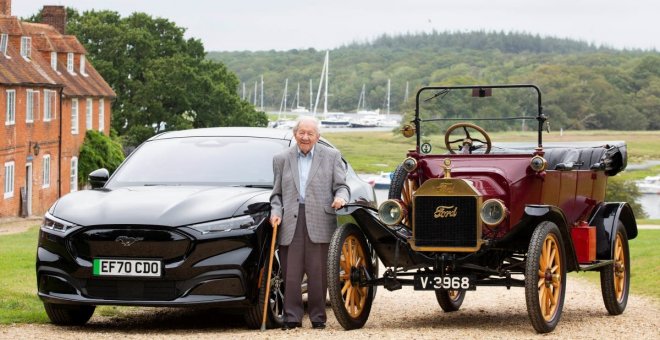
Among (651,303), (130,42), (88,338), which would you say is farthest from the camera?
(130,42)

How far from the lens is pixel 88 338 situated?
10.3 m

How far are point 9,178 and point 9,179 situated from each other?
2.9 inches

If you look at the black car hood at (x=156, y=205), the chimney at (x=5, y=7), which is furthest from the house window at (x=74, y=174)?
the black car hood at (x=156, y=205)

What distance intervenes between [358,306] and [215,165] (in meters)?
1.89

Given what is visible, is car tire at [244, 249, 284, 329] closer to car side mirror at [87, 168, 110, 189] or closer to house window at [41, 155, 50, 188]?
car side mirror at [87, 168, 110, 189]

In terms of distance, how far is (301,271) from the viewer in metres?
11.2

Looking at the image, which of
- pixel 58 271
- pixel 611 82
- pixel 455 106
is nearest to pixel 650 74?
pixel 611 82

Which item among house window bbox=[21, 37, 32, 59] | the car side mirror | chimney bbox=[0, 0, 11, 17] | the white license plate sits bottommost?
the white license plate

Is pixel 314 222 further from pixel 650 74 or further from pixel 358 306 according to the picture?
pixel 650 74

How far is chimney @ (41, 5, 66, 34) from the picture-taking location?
68.2 meters

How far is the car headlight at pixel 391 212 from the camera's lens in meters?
11.3

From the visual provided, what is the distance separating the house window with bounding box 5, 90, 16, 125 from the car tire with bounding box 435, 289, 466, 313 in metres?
36.3

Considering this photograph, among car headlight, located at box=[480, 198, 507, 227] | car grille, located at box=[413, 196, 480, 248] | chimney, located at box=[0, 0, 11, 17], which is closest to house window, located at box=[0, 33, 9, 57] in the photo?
chimney, located at box=[0, 0, 11, 17]

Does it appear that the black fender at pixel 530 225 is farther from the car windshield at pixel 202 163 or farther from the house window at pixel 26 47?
the house window at pixel 26 47
